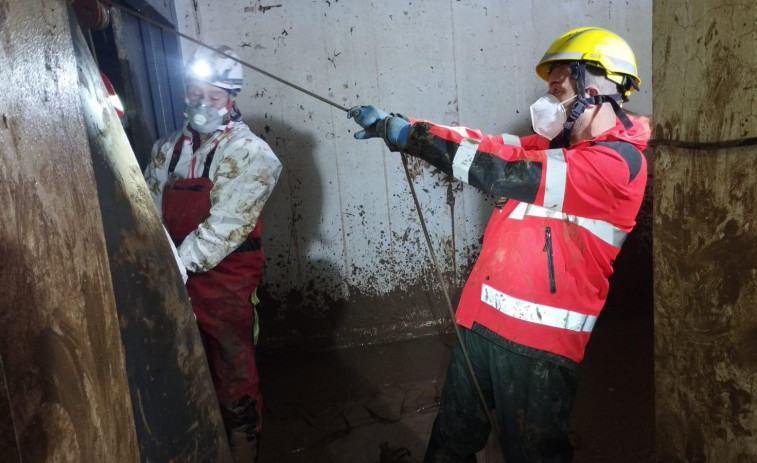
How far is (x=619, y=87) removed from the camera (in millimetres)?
1900

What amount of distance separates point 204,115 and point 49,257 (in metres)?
1.74

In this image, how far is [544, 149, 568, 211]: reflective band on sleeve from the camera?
156cm

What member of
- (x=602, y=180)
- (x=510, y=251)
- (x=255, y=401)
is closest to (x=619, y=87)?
(x=602, y=180)

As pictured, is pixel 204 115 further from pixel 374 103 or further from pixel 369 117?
pixel 374 103

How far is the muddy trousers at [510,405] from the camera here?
5.82 feet

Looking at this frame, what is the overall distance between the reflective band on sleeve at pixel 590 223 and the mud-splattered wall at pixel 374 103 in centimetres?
182

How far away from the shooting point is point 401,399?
312 centimetres

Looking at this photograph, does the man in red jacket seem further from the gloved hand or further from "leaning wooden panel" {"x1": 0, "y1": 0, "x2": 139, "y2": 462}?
"leaning wooden panel" {"x1": 0, "y1": 0, "x2": 139, "y2": 462}

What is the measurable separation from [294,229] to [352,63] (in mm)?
1162

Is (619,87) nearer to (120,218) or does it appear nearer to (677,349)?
(677,349)

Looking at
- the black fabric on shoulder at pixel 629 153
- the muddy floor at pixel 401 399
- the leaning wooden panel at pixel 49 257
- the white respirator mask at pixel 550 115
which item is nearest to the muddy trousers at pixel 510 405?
the muddy floor at pixel 401 399

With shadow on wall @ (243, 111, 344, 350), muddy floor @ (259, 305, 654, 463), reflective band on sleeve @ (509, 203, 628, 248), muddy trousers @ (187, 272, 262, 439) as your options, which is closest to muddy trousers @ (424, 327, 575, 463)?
reflective band on sleeve @ (509, 203, 628, 248)

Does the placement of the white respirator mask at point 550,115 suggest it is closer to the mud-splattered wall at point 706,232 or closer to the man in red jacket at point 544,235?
the man in red jacket at point 544,235

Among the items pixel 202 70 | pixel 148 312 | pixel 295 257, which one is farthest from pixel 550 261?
pixel 295 257
